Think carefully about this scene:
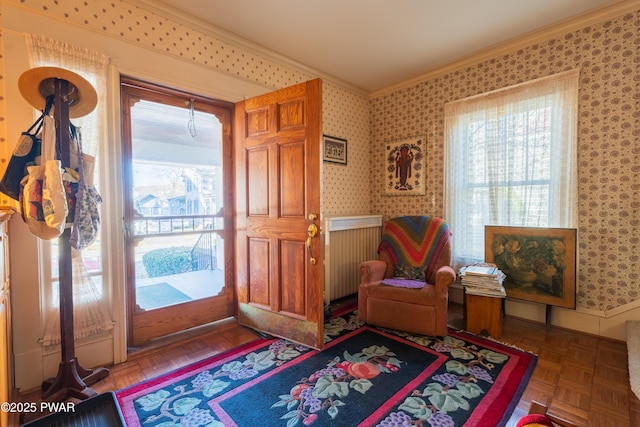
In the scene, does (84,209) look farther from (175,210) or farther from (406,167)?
(406,167)

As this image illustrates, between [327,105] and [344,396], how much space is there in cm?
306

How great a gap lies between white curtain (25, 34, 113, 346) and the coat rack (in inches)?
11.3

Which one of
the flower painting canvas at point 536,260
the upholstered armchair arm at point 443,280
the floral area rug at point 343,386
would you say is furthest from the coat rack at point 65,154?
the flower painting canvas at point 536,260

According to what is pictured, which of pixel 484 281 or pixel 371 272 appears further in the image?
pixel 371 272

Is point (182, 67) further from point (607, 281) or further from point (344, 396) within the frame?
point (607, 281)

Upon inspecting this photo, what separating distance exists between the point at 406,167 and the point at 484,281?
1715mm

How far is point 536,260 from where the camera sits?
2.68m

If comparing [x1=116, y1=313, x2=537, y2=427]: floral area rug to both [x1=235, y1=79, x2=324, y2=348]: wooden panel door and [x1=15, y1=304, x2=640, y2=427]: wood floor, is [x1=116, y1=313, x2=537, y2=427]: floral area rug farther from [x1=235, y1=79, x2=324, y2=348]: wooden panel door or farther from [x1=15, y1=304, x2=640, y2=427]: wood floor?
[x1=235, y1=79, x2=324, y2=348]: wooden panel door

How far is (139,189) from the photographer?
7.71 ft

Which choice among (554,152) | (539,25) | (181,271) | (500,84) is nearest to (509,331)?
(554,152)

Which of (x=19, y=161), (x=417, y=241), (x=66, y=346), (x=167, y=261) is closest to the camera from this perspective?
(x=19, y=161)

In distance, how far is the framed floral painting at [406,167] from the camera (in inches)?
140

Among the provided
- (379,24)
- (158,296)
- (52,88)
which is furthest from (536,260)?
(52,88)

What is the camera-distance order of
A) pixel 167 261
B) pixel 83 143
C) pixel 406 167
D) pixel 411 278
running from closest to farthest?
pixel 83 143 < pixel 167 261 < pixel 411 278 < pixel 406 167
